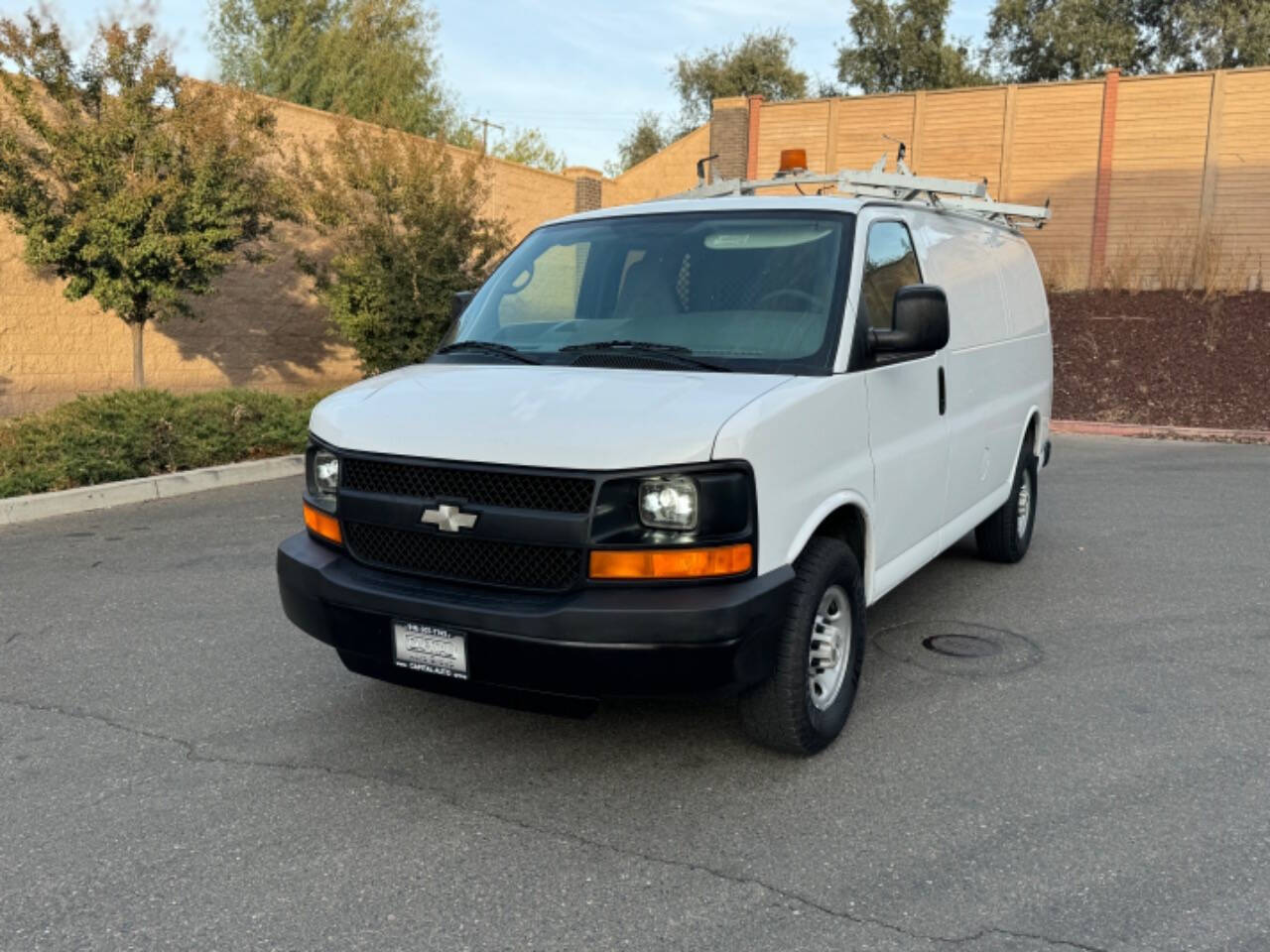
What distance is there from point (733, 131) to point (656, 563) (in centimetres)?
2629

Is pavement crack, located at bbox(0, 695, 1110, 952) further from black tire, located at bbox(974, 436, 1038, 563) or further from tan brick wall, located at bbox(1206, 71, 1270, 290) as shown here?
tan brick wall, located at bbox(1206, 71, 1270, 290)

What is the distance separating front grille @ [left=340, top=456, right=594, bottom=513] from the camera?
3436 millimetres

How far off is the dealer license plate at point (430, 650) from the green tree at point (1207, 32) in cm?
3831

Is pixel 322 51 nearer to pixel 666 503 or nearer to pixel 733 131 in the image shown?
pixel 733 131

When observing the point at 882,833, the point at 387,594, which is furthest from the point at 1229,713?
the point at 387,594

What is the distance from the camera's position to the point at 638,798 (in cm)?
374

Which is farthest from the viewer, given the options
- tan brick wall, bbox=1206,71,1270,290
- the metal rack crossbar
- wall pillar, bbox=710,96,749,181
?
wall pillar, bbox=710,96,749,181

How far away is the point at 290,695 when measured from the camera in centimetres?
467

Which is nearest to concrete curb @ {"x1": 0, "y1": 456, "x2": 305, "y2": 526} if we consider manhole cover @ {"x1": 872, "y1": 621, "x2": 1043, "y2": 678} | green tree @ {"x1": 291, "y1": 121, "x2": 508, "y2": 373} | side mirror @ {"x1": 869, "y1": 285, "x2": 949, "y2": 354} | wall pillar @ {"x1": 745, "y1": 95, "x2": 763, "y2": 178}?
green tree @ {"x1": 291, "y1": 121, "x2": 508, "y2": 373}

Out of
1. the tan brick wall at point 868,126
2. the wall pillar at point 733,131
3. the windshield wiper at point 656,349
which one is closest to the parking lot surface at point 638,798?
the windshield wiper at point 656,349

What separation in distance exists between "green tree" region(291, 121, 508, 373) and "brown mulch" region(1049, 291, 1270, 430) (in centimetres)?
909

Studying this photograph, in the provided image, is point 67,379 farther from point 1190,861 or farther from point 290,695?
point 1190,861

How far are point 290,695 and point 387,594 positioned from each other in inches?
52.0

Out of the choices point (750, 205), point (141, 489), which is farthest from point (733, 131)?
point (750, 205)
